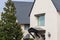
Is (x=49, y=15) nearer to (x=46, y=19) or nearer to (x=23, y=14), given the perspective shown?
(x=46, y=19)

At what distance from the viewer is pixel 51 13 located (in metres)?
20.7

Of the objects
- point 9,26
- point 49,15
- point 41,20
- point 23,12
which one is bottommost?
point 9,26

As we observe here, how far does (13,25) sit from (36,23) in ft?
7.75

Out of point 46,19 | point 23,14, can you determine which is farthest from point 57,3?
point 23,14

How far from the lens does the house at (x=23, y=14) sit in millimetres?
34469

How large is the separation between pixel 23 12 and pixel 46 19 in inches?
615

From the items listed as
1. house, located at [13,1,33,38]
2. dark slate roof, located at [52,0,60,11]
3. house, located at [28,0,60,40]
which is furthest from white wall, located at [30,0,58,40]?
house, located at [13,1,33,38]

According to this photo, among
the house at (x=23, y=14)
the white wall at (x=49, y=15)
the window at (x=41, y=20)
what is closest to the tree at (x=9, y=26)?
the window at (x=41, y=20)

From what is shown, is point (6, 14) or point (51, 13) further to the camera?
point (6, 14)

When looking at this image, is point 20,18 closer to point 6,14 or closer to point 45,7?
point 6,14

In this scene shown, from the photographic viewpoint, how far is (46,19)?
71.3 ft

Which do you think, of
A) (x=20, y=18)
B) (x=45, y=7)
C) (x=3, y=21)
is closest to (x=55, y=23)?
(x=45, y=7)

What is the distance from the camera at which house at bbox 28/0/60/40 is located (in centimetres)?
2002

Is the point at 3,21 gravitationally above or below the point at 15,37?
above
